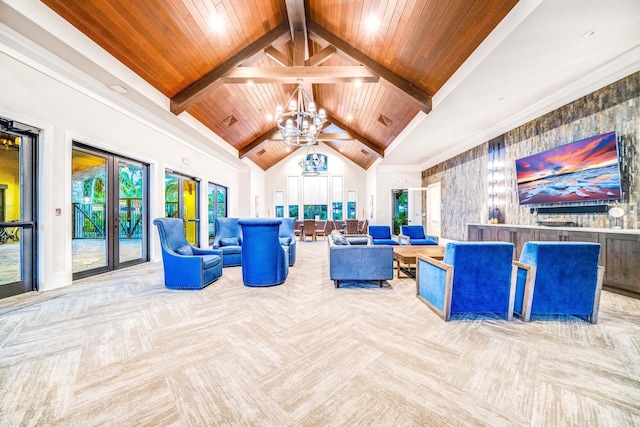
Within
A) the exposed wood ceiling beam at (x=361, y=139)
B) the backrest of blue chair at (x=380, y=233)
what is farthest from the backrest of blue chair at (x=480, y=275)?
the exposed wood ceiling beam at (x=361, y=139)

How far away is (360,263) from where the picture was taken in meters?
3.68

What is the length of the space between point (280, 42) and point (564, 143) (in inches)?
223

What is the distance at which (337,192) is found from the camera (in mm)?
12945

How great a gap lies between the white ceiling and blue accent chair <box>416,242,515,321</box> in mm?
2494

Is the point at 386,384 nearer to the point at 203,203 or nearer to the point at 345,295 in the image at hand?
the point at 345,295

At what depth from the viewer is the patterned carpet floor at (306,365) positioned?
139 cm

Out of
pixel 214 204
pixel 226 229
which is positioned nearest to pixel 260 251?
pixel 226 229

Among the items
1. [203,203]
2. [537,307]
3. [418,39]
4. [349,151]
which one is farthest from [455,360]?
[349,151]

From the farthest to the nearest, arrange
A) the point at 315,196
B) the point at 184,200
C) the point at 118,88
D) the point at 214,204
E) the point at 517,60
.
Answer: the point at 315,196
the point at 214,204
the point at 184,200
the point at 118,88
the point at 517,60

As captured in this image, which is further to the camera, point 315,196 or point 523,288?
point 315,196

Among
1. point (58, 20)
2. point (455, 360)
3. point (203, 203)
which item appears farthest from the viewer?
point (203, 203)

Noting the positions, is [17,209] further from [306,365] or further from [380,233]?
[380,233]

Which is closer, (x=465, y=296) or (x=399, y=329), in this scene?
(x=399, y=329)

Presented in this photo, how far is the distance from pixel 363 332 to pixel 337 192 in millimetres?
10848
